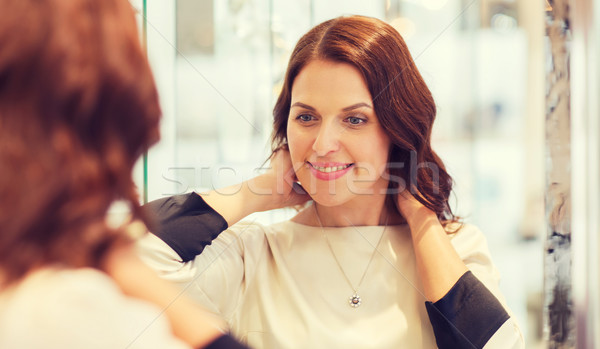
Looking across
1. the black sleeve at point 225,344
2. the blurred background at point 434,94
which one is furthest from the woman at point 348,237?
the black sleeve at point 225,344

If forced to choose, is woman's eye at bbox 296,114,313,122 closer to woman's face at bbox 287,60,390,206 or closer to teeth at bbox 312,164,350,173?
woman's face at bbox 287,60,390,206

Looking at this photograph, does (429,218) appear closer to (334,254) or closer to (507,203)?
(334,254)

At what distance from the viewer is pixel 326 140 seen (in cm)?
101

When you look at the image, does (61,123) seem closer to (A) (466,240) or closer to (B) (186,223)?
(B) (186,223)

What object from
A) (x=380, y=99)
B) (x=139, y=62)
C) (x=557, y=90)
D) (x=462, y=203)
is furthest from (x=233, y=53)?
(x=462, y=203)

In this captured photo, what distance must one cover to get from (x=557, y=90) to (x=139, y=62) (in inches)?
39.5

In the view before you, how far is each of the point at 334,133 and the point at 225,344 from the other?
0.68m

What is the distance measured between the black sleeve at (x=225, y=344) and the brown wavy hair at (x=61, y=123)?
121 mm

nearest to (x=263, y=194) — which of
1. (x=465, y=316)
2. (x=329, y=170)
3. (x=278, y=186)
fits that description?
(x=278, y=186)

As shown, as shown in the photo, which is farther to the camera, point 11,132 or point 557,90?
point 557,90

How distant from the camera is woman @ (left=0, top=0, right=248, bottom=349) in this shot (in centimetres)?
35

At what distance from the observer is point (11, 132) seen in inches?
14.0

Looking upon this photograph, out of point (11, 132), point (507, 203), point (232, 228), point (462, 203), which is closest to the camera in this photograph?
point (11, 132)

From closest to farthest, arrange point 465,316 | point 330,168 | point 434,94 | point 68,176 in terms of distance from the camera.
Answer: point 68,176, point 465,316, point 330,168, point 434,94
